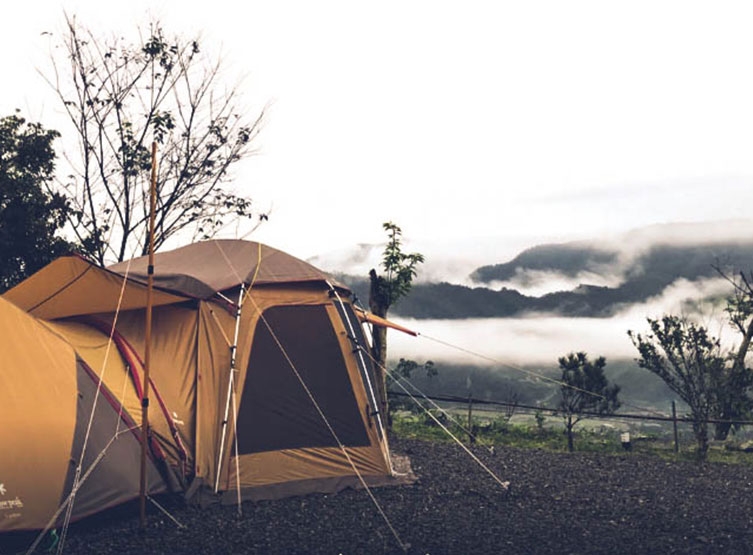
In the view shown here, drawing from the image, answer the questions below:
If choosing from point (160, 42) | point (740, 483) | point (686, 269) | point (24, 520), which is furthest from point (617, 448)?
point (686, 269)

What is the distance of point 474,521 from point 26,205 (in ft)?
44.6

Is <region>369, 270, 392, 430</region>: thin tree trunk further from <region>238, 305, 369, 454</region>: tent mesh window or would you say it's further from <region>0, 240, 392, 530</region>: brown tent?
<region>238, 305, 369, 454</region>: tent mesh window

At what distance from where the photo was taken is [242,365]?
10109mm

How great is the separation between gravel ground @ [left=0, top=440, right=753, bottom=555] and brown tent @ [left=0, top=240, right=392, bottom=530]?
442mm

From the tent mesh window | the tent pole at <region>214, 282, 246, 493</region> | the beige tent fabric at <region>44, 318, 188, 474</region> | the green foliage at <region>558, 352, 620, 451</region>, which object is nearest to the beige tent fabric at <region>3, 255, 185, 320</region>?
the beige tent fabric at <region>44, 318, 188, 474</region>

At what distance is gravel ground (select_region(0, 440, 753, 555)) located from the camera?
791cm

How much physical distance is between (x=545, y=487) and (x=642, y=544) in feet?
9.46

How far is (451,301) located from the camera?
14125cm

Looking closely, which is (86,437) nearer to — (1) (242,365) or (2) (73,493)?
(2) (73,493)

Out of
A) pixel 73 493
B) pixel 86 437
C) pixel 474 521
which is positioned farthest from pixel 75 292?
pixel 474 521

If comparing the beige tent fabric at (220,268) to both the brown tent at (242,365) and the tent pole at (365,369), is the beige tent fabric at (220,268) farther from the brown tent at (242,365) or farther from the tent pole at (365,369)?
the tent pole at (365,369)

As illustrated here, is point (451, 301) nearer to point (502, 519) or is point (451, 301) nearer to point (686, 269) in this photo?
point (686, 269)

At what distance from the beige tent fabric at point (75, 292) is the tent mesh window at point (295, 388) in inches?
45.7

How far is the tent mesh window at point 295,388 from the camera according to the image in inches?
395
